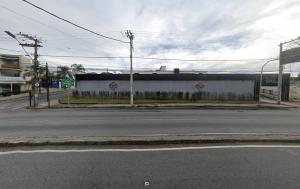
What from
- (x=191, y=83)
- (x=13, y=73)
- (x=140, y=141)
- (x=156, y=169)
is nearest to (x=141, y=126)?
(x=140, y=141)

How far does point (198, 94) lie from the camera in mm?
35688

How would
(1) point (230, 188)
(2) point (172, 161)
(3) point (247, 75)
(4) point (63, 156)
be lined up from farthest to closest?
(3) point (247, 75) → (4) point (63, 156) → (2) point (172, 161) → (1) point (230, 188)

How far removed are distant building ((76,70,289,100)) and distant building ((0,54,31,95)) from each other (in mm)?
25740

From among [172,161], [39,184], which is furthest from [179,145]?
[39,184]

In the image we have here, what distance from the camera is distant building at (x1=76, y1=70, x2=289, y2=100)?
3525 centimetres

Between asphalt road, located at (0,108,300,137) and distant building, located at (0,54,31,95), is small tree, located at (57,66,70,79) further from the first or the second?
asphalt road, located at (0,108,300,137)

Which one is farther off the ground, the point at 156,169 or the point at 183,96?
the point at 156,169

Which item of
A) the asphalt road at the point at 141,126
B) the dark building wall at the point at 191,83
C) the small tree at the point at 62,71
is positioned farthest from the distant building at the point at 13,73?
the asphalt road at the point at 141,126

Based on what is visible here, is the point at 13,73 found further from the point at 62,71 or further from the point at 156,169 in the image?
the point at 156,169

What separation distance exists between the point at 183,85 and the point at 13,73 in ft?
159

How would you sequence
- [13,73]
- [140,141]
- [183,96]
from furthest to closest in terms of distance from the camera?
[13,73] < [183,96] < [140,141]

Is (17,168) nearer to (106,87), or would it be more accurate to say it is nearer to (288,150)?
(288,150)

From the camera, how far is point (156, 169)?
4363 millimetres

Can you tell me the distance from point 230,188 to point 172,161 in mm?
1421
